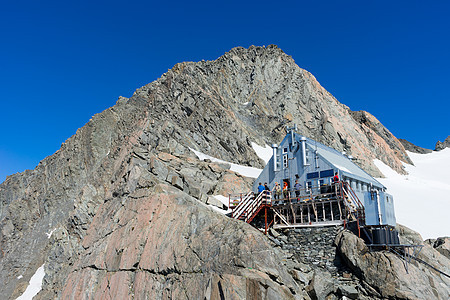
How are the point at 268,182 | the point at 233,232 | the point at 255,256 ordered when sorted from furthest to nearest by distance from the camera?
the point at 268,182, the point at 233,232, the point at 255,256

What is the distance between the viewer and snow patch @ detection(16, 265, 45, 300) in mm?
39819

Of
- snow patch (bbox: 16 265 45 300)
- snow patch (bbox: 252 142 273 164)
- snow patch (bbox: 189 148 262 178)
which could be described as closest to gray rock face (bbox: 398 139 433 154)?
snow patch (bbox: 252 142 273 164)

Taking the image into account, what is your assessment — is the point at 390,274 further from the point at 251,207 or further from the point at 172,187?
the point at 172,187

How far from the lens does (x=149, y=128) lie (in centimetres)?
4375

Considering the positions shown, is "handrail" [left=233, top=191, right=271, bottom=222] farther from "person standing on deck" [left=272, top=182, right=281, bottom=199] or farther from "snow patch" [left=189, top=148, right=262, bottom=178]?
"snow patch" [left=189, top=148, right=262, bottom=178]

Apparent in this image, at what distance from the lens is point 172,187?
24000mm

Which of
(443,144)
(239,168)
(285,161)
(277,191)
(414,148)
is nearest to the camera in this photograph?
(277,191)

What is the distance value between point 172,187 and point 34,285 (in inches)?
1186

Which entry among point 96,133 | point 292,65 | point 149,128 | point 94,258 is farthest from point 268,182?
point 292,65

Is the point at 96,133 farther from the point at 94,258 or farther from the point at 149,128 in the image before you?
the point at 94,258

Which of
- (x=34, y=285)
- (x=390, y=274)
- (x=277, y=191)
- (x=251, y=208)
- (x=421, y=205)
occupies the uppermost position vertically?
(x=421, y=205)

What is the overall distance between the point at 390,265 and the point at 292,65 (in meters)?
65.3

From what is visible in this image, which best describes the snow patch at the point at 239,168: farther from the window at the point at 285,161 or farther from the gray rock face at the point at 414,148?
the gray rock face at the point at 414,148

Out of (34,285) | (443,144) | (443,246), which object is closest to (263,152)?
(443,246)
